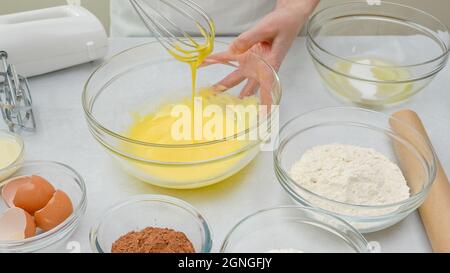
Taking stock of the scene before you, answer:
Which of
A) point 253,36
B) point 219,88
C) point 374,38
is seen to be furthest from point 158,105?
point 374,38

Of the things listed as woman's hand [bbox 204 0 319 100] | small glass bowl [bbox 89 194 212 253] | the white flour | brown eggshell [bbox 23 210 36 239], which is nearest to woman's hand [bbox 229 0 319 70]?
woman's hand [bbox 204 0 319 100]

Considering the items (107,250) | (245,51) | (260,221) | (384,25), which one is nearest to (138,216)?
(107,250)

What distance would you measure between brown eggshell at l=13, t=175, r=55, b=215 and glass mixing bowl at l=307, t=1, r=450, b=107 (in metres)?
0.65

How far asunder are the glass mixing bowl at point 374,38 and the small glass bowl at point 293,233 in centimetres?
42

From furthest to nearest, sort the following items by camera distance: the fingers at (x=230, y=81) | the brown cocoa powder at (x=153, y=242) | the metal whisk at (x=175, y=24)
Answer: the fingers at (x=230, y=81)
the metal whisk at (x=175, y=24)
the brown cocoa powder at (x=153, y=242)

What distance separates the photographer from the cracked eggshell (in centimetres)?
97

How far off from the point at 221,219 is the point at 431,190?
37 cm

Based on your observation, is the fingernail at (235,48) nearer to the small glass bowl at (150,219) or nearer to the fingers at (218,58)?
the fingers at (218,58)

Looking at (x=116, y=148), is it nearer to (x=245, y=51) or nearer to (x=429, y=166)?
(x=245, y=51)

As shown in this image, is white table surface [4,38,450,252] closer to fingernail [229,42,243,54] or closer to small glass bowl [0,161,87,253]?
small glass bowl [0,161,87,253]

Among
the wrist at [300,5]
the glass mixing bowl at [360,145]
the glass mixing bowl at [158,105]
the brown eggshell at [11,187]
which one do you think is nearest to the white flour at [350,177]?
the glass mixing bowl at [360,145]

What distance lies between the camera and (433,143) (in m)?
1.22

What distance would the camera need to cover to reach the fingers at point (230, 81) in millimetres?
1276
